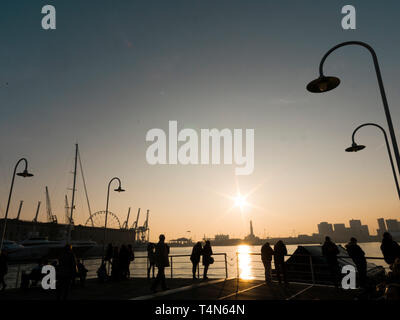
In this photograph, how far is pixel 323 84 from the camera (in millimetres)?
7387

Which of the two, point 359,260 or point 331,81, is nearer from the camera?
point 331,81

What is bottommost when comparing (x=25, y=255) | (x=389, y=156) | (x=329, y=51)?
(x=25, y=255)

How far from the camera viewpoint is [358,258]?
9.66 meters

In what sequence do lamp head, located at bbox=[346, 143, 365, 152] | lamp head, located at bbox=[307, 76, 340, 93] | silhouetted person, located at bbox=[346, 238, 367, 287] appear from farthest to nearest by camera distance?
lamp head, located at bbox=[346, 143, 365, 152], silhouetted person, located at bbox=[346, 238, 367, 287], lamp head, located at bbox=[307, 76, 340, 93]

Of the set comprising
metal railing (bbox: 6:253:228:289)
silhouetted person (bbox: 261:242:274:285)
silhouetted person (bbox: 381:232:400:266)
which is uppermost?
silhouetted person (bbox: 381:232:400:266)

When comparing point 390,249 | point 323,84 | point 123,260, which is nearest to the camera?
point 323,84

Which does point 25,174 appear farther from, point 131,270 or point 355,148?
point 131,270

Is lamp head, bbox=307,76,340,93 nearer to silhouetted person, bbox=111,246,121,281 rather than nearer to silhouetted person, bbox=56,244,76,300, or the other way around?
silhouetted person, bbox=56,244,76,300

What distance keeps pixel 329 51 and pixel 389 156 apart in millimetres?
8316

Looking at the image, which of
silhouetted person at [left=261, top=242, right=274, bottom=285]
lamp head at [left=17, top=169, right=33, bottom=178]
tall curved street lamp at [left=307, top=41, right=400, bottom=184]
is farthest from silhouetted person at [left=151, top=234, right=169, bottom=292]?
lamp head at [left=17, top=169, right=33, bottom=178]

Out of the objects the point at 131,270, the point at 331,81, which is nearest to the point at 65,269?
the point at 331,81

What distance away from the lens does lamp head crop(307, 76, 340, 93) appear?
722 cm

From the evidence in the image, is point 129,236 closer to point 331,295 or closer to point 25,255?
point 25,255
